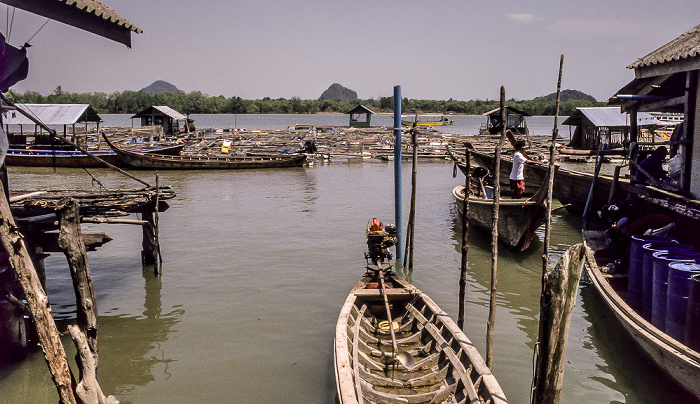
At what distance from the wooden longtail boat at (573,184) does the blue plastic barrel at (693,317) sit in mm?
6022

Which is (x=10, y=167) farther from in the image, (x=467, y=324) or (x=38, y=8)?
(x=467, y=324)

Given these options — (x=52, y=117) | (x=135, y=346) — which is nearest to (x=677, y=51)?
→ (x=135, y=346)

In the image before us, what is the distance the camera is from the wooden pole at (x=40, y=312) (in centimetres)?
395

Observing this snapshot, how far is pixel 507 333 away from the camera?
8242 mm

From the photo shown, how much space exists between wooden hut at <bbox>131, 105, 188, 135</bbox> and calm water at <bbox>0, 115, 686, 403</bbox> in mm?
24558

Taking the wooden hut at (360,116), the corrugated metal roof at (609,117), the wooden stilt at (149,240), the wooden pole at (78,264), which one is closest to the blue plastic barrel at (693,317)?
the wooden pole at (78,264)

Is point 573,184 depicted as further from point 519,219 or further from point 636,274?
point 636,274

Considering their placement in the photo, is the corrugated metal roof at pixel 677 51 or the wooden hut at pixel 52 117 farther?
the wooden hut at pixel 52 117

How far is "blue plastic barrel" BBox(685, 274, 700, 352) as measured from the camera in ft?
18.4

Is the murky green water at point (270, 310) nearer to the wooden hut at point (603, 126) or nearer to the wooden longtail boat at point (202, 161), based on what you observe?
the wooden longtail boat at point (202, 161)

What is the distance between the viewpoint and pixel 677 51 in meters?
8.20

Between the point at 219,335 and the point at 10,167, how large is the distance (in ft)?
93.1

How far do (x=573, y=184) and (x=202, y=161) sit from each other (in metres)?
21.5

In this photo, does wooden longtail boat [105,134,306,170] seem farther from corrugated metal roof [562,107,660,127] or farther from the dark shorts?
the dark shorts
